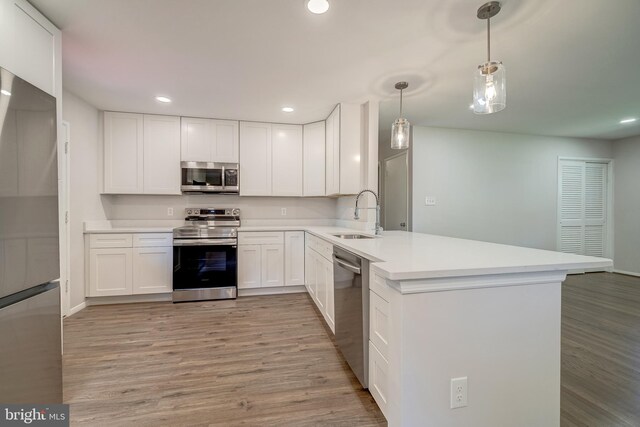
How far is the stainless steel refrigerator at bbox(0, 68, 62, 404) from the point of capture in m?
1.09

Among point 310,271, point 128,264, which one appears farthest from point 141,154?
point 310,271

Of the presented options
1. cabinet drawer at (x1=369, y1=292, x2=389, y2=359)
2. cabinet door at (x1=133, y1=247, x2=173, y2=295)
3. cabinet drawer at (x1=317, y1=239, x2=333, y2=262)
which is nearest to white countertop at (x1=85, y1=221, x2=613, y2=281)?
cabinet drawer at (x1=369, y1=292, x2=389, y2=359)

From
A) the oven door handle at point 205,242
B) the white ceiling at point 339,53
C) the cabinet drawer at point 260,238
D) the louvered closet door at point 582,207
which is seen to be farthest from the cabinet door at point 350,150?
the louvered closet door at point 582,207

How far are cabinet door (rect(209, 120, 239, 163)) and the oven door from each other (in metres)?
1.20

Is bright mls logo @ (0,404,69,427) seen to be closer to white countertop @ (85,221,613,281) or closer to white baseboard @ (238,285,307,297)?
white countertop @ (85,221,613,281)

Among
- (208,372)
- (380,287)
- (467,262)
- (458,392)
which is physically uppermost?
(467,262)

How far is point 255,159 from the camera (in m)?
3.74

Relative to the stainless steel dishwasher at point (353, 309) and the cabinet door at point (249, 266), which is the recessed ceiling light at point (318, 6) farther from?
the cabinet door at point (249, 266)

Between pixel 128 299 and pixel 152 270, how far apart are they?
506 mm

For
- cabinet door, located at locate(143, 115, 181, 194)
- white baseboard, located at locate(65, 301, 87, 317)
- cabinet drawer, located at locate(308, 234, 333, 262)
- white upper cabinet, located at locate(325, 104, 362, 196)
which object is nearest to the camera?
cabinet drawer, located at locate(308, 234, 333, 262)

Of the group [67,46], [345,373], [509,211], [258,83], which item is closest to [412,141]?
[509,211]

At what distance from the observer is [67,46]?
196 cm

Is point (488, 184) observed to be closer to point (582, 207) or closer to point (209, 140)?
point (582, 207)

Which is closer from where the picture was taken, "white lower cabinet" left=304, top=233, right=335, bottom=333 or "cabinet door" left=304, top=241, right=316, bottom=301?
"white lower cabinet" left=304, top=233, right=335, bottom=333
